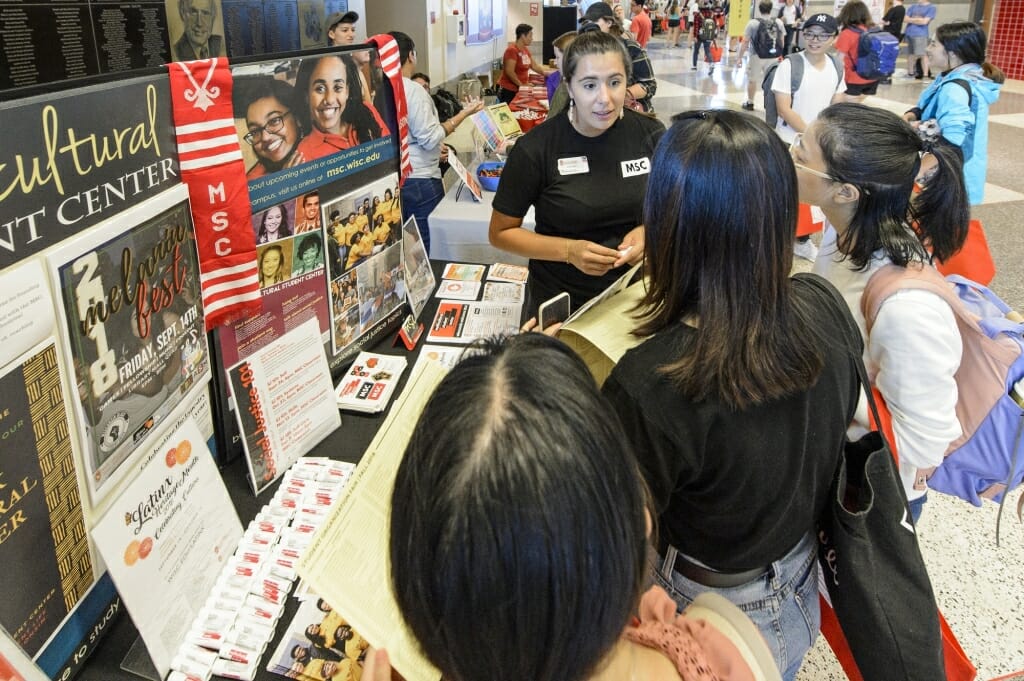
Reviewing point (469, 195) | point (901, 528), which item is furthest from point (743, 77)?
point (901, 528)

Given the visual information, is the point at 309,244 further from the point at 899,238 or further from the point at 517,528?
the point at 899,238

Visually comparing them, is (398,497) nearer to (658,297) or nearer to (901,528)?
(658,297)

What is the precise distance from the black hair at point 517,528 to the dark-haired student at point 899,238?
1046 mm

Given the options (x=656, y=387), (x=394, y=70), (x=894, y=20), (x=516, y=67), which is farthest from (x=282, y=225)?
(x=894, y=20)

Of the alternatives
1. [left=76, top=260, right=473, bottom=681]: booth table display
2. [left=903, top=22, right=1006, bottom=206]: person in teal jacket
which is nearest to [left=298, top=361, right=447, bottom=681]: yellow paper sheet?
[left=76, top=260, right=473, bottom=681]: booth table display

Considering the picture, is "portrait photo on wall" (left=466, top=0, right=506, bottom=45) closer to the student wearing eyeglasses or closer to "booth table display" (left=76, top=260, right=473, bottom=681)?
"booth table display" (left=76, top=260, right=473, bottom=681)

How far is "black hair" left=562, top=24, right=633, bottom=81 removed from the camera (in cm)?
197

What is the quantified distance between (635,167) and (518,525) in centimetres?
168

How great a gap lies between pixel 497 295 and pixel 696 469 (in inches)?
49.1

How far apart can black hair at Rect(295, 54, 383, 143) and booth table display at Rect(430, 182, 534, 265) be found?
1.96 metres

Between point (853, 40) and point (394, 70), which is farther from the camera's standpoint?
point (853, 40)

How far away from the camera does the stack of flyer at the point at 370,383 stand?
1.57 metres

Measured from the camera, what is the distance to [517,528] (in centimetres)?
50

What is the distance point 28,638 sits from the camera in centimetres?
85
